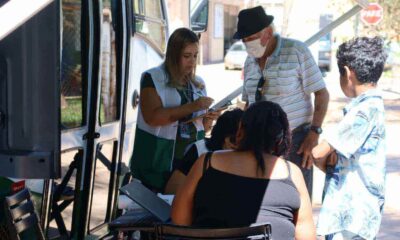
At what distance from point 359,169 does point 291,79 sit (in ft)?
3.51

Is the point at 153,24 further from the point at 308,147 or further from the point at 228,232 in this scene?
the point at 228,232

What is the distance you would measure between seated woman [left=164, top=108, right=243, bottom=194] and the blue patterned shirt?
1.78 feet

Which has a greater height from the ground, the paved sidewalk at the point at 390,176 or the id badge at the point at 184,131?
A: the id badge at the point at 184,131

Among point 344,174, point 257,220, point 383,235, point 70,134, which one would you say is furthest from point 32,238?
point 383,235

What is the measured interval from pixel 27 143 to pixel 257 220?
120 centimetres

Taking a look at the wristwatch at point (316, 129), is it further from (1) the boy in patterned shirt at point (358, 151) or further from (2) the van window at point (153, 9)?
(2) the van window at point (153, 9)

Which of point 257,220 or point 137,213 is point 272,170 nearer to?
point 257,220

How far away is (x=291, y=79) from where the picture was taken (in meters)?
4.35

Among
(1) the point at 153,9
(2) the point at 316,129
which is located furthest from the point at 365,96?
(1) the point at 153,9

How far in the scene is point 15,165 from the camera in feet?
11.0

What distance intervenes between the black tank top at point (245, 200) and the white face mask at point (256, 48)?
1.45 m

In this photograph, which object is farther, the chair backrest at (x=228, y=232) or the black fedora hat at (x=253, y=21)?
the black fedora hat at (x=253, y=21)

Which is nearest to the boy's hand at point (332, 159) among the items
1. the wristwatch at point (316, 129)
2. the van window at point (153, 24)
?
the wristwatch at point (316, 129)

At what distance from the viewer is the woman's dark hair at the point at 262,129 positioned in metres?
3.07
